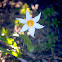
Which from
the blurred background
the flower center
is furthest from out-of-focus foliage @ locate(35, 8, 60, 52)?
the flower center

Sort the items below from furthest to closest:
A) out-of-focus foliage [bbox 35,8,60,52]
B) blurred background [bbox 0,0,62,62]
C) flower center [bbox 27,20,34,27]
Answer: out-of-focus foliage [bbox 35,8,60,52], blurred background [bbox 0,0,62,62], flower center [bbox 27,20,34,27]

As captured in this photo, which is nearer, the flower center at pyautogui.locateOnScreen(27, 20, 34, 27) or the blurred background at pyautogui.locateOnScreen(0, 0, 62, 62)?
the flower center at pyautogui.locateOnScreen(27, 20, 34, 27)

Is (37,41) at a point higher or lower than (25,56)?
higher

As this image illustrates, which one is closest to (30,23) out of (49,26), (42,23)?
(42,23)

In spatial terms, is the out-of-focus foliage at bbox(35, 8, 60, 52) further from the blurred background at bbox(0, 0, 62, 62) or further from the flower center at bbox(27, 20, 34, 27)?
the flower center at bbox(27, 20, 34, 27)

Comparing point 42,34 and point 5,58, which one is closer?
point 5,58

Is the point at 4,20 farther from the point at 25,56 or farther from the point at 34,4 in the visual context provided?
the point at 25,56

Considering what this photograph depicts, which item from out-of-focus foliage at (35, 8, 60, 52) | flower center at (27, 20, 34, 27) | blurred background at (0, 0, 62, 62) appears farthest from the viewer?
out-of-focus foliage at (35, 8, 60, 52)

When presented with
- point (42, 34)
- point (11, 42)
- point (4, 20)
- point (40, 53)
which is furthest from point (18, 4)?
point (40, 53)

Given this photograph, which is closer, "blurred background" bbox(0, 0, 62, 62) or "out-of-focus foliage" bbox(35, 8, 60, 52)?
"blurred background" bbox(0, 0, 62, 62)
